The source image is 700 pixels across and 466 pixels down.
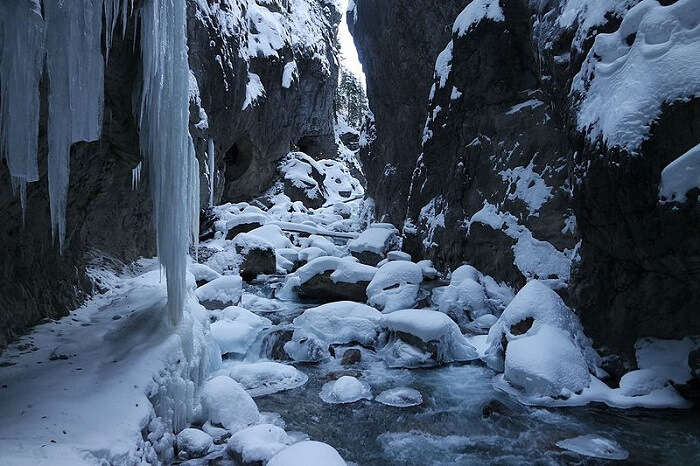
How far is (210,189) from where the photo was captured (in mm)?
20188

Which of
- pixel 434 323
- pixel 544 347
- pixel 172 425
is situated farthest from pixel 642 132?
pixel 172 425

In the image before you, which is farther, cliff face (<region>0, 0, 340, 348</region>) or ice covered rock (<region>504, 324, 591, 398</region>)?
ice covered rock (<region>504, 324, 591, 398</region>)

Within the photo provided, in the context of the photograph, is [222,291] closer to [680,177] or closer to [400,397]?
[400,397]

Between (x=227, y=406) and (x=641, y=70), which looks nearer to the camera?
(x=227, y=406)

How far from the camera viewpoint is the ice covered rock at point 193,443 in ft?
14.4

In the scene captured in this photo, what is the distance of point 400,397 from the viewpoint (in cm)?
642

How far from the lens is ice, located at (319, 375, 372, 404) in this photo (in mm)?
6418

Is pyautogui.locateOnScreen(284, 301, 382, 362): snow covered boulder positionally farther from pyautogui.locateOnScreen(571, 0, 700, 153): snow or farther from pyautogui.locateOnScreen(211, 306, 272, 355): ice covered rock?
pyautogui.locateOnScreen(571, 0, 700, 153): snow

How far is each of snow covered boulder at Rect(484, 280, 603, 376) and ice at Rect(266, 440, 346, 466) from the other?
4.21 meters

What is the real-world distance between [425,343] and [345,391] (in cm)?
208

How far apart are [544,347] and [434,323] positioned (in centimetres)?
196

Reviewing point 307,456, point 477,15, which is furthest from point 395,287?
point 477,15

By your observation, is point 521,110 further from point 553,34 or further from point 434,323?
point 434,323

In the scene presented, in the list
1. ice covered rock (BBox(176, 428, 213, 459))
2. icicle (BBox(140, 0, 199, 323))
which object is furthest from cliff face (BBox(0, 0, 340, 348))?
ice covered rock (BBox(176, 428, 213, 459))
